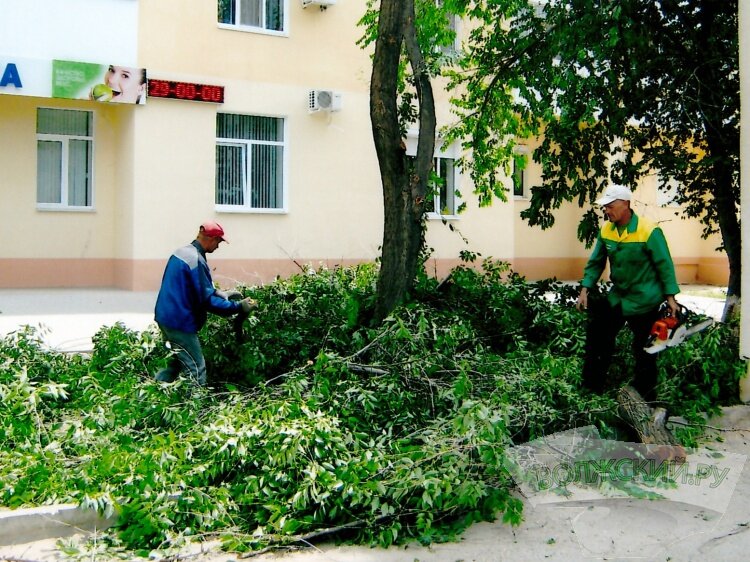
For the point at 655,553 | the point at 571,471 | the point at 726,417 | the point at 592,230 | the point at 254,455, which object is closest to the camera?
the point at 655,553

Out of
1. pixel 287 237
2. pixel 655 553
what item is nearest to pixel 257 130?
pixel 287 237

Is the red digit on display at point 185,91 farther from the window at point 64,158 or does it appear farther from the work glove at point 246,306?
→ the work glove at point 246,306

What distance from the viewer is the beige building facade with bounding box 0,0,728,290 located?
15.9 m

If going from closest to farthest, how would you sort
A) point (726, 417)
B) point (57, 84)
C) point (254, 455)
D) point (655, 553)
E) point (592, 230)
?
point (655, 553) < point (254, 455) < point (726, 417) < point (592, 230) < point (57, 84)

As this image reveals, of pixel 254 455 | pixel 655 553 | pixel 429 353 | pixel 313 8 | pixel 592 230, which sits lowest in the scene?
pixel 655 553

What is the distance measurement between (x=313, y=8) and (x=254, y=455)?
14.4 metres

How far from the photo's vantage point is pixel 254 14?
17.6m

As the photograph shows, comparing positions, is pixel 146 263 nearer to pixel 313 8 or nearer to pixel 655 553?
pixel 313 8

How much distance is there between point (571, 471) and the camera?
18.4 ft

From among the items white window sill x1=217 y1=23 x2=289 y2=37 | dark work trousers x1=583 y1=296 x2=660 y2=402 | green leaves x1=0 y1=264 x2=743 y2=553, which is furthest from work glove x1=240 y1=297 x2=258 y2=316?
white window sill x1=217 y1=23 x2=289 y2=37

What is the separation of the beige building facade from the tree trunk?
718 cm

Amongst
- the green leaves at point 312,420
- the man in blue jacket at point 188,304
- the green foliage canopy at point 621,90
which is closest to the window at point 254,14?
the green foliage canopy at point 621,90

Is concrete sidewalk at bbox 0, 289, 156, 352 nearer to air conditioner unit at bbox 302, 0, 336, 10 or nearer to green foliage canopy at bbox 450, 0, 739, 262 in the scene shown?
green foliage canopy at bbox 450, 0, 739, 262

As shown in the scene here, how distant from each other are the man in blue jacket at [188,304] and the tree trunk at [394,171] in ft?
6.21
